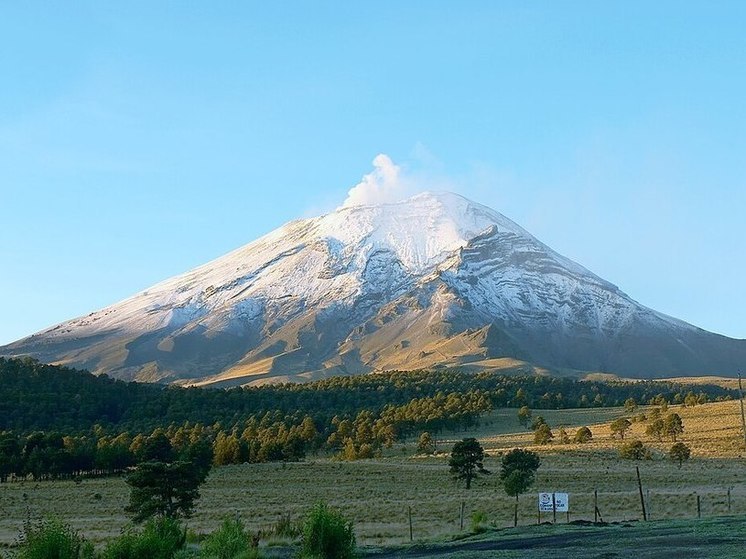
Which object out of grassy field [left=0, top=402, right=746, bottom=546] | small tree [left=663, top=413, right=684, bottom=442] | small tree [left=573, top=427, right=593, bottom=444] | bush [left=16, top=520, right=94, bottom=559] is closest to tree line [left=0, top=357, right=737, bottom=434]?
small tree [left=573, top=427, right=593, bottom=444]

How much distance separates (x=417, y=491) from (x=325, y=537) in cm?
3314

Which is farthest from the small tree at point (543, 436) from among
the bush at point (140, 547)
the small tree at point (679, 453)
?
the bush at point (140, 547)

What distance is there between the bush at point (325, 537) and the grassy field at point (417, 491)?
31.5 ft

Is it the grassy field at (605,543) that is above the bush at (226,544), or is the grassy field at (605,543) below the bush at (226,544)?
below

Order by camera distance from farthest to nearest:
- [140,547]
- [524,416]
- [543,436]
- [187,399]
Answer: [187,399] → [524,416] → [543,436] → [140,547]

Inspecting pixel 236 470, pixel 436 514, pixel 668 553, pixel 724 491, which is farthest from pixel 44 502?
pixel 668 553

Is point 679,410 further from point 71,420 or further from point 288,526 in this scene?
point 288,526

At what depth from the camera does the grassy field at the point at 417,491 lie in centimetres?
3406

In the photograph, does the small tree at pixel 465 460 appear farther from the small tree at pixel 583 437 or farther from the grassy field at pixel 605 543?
the small tree at pixel 583 437

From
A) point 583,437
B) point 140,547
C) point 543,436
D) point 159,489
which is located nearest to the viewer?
point 140,547

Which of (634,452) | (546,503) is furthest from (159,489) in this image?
(634,452)

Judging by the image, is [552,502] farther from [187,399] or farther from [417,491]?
[187,399]

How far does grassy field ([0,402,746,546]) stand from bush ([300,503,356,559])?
959 cm

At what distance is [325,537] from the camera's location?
56.2 feet
